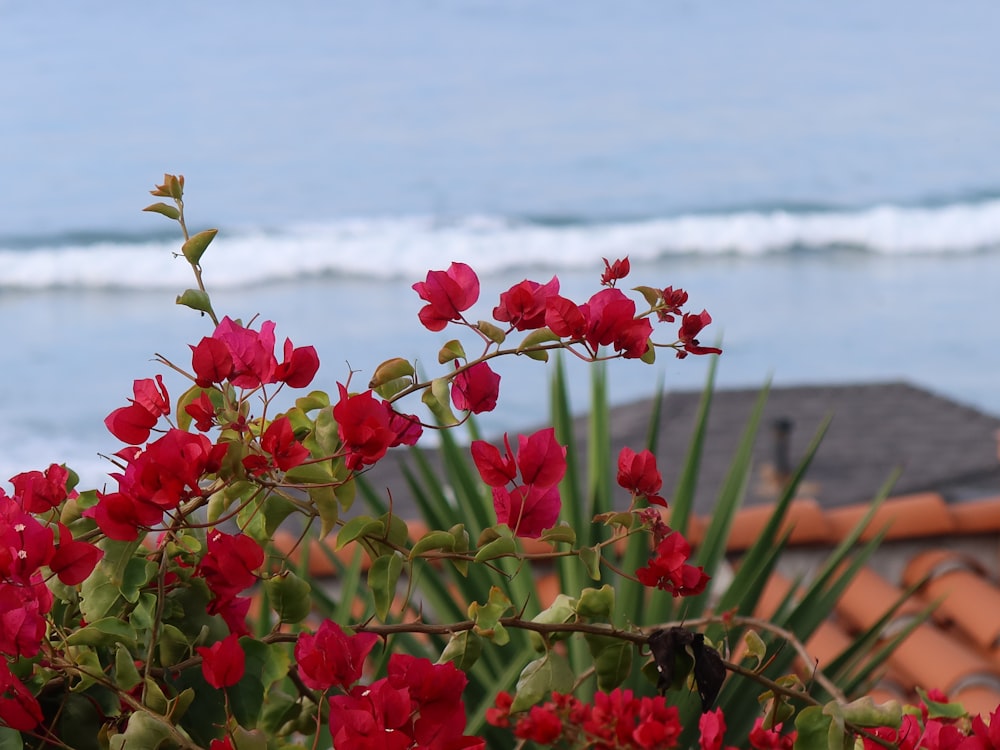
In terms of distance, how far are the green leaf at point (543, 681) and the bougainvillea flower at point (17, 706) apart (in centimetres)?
26

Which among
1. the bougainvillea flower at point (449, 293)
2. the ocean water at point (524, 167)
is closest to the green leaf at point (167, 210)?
the bougainvillea flower at point (449, 293)

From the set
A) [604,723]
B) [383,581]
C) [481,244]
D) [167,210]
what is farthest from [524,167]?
[383,581]

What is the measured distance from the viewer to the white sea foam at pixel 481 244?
10.8 metres

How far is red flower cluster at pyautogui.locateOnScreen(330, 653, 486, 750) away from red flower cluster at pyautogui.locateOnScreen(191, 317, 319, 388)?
0.16m

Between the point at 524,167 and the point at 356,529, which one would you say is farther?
the point at 524,167

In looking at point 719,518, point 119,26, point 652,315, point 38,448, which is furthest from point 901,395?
point 119,26

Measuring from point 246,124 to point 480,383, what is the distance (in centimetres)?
1282

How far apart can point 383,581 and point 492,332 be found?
15cm

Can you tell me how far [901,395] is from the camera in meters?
5.18

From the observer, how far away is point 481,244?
38.2 feet

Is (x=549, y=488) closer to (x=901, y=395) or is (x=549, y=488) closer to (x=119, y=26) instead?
(x=901, y=395)

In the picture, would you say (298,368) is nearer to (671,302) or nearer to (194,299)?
(194,299)

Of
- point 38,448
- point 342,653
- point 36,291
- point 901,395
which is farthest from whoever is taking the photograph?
point 36,291

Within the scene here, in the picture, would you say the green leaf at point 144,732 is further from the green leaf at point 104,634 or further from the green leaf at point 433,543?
the green leaf at point 433,543
